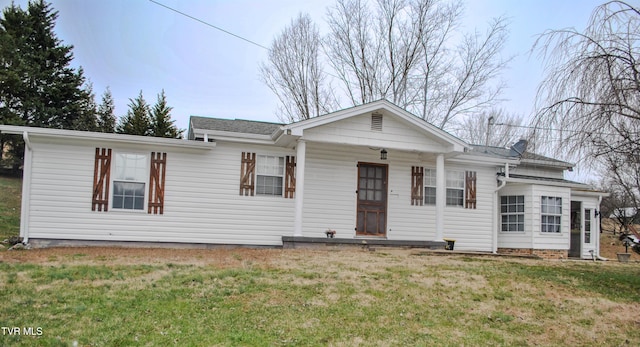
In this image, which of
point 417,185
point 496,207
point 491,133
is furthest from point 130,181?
point 491,133

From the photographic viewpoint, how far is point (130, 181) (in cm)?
1229

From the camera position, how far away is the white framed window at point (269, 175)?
13273 millimetres

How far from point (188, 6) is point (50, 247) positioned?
9198 mm

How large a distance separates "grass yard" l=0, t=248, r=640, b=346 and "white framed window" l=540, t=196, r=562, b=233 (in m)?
5.20

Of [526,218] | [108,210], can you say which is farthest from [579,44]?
[108,210]

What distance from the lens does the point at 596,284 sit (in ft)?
29.2

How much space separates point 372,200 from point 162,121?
44.5 ft

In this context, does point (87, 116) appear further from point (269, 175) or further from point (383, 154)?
point (383, 154)

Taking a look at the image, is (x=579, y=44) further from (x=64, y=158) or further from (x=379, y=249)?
(x=64, y=158)

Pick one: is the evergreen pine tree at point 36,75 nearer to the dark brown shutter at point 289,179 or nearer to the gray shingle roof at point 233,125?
the gray shingle roof at point 233,125

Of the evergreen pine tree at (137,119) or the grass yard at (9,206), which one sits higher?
the evergreen pine tree at (137,119)

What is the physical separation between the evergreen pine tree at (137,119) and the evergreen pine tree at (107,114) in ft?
4.58

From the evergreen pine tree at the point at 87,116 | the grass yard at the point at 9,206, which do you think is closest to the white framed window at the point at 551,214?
the grass yard at the point at 9,206

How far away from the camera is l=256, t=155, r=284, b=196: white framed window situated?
523 inches
